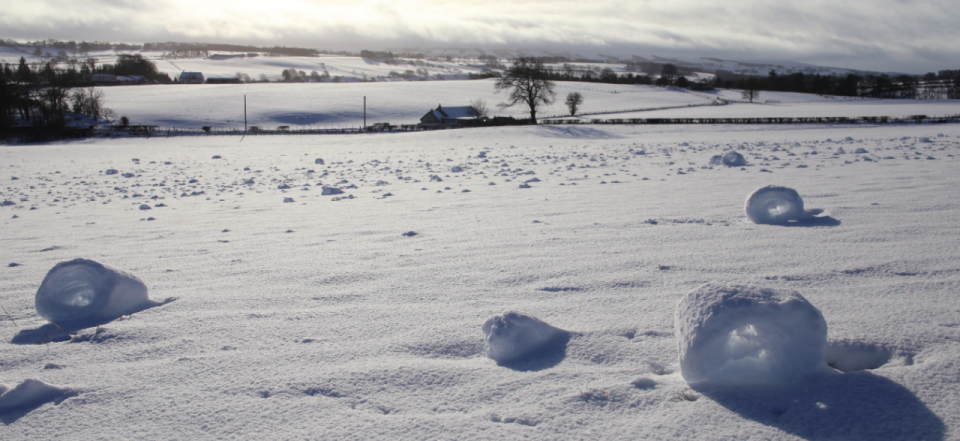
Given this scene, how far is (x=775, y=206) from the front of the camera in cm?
445

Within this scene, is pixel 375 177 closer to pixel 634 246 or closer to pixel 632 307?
pixel 634 246

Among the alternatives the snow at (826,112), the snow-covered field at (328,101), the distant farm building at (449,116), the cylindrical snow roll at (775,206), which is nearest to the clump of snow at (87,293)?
the cylindrical snow roll at (775,206)

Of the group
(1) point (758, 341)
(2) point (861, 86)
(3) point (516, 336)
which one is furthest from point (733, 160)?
(2) point (861, 86)

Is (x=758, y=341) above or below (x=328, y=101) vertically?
below

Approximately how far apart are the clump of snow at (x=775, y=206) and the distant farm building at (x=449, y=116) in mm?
44799

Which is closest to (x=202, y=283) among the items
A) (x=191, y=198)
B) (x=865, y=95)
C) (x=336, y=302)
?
(x=336, y=302)

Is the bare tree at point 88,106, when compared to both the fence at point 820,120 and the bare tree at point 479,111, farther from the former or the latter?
the fence at point 820,120

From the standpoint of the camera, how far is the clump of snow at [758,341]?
Answer: 6.00 feet

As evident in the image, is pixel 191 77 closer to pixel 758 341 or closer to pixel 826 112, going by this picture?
pixel 826 112

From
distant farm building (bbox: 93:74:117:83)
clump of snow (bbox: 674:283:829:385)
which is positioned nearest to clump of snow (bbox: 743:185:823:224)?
clump of snow (bbox: 674:283:829:385)

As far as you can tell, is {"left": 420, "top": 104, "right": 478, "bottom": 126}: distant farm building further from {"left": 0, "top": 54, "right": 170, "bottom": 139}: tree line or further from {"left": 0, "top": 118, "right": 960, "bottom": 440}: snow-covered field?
{"left": 0, "top": 118, "right": 960, "bottom": 440}: snow-covered field

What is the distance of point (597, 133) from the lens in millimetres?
31547

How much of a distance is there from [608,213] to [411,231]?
208 centimetres

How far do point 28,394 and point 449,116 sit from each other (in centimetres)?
5177
